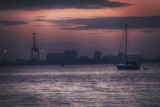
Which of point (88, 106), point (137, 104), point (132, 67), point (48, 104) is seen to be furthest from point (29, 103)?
point (132, 67)

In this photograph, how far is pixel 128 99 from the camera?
179 ft

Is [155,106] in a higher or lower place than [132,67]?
higher

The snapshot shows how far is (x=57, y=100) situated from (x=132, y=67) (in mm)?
99702

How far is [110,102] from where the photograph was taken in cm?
5112

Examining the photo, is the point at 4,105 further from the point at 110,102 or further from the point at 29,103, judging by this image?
the point at 110,102

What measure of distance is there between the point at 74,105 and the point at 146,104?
7061mm

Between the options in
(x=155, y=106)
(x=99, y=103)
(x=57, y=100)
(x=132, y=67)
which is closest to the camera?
(x=155, y=106)

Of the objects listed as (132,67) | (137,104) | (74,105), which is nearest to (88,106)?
(74,105)

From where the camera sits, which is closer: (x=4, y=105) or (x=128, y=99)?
(x=4, y=105)

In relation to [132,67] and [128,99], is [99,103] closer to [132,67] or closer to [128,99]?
[128,99]

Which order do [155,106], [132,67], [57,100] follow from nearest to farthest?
1. [155,106]
2. [57,100]
3. [132,67]

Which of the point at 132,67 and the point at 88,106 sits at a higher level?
the point at 88,106

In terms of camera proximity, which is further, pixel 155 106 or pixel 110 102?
pixel 110 102

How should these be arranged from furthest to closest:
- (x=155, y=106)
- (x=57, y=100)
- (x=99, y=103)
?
(x=57, y=100)
(x=99, y=103)
(x=155, y=106)
